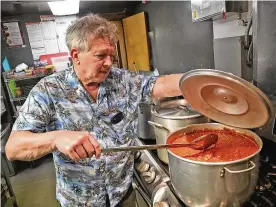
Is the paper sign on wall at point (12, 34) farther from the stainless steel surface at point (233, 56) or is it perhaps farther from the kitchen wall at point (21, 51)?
the stainless steel surface at point (233, 56)

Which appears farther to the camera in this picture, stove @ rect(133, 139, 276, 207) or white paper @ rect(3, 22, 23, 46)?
white paper @ rect(3, 22, 23, 46)

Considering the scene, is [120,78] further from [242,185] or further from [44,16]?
[44,16]

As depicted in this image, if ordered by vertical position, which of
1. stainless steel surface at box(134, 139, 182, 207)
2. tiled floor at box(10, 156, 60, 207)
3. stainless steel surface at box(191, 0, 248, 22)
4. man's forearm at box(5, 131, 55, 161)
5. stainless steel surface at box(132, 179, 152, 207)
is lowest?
tiled floor at box(10, 156, 60, 207)

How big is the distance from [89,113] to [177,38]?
2.13 metres

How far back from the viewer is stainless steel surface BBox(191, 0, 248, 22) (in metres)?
1.37

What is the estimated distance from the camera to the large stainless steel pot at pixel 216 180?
0.72m

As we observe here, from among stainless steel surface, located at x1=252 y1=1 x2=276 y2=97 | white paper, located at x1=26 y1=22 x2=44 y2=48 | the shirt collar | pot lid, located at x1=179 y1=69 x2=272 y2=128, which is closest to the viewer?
pot lid, located at x1=179 y1=69 x2=272 y2=128

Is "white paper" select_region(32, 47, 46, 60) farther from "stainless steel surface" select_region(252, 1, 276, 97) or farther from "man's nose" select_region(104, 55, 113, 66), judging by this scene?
"stainless steel surface" select_region(252, 1, 276, 97)

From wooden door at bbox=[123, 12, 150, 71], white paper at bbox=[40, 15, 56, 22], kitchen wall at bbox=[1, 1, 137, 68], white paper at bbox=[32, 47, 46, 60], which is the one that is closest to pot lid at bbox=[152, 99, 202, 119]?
wooden door at bbox=[123, 12, 150, 71]

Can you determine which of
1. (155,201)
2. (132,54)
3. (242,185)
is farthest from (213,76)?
(132,54)

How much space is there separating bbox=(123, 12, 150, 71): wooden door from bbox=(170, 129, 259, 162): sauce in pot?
117 inches

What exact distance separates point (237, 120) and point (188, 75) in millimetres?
282

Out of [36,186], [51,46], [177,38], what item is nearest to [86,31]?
[177,38]

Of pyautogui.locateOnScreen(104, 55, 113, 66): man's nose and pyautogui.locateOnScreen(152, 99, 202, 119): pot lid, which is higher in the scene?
pyautogui.locateOnScreen(104, 55, 113, 66): man's nose
